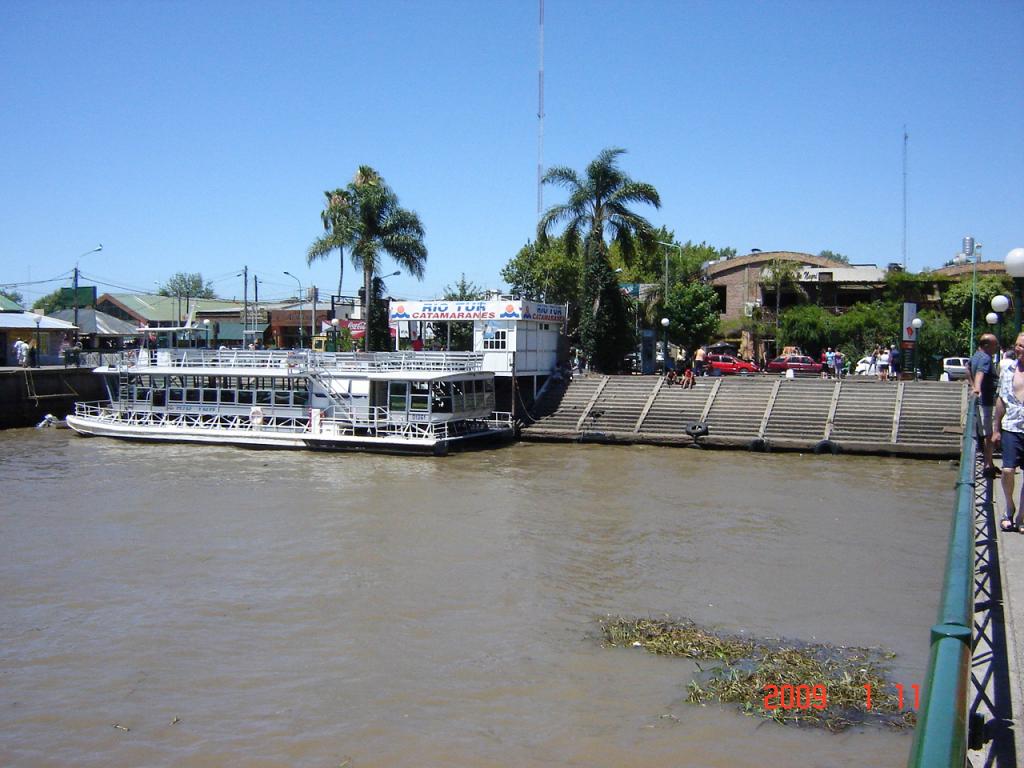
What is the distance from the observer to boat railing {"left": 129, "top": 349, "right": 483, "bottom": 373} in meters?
31.6

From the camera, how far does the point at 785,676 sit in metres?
9.85

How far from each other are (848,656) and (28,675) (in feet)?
34.0

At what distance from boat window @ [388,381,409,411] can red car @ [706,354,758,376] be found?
19.2 meters

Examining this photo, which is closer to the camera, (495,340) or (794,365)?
(495,340)

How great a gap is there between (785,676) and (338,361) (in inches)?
984

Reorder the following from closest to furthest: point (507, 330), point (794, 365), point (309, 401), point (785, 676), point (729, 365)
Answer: point (785, 676)
point (309, 401)
point (507, 330)
point (794, 365)
point (729, 365)

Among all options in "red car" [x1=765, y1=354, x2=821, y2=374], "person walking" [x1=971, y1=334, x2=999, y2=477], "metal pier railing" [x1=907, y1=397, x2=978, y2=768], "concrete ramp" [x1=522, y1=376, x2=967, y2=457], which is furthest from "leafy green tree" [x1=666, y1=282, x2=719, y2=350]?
"metal pier railing" [x1=907, y1=397, x2=978, y2=768]

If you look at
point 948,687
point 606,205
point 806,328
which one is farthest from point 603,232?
point 948,687

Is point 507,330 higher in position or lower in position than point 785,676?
higher

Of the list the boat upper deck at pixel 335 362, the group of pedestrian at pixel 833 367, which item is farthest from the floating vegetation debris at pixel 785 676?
the group of pedestrian at pixel 833 367

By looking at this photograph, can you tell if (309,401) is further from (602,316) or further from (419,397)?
(602,316)

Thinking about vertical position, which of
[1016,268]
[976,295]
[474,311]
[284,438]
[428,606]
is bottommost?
[428,606]

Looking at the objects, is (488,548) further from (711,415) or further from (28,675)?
(711,415)
